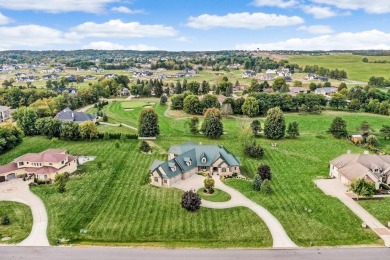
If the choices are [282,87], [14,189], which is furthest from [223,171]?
[282,87]

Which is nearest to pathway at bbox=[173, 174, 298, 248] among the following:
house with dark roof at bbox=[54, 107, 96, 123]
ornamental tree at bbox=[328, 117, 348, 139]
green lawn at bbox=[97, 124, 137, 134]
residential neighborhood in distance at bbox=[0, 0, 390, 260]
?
residential neighborhood in distance at bbox=[0, 0, 390, 260]

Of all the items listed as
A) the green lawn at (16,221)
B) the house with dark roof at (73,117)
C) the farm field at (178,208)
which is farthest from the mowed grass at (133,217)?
the house with dark roof at (73,117)

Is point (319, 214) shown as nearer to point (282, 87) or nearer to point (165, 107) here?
point (165, 107)

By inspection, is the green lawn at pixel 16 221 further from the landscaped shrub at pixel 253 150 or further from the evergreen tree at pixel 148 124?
the landscaped shrub at pixel 253 150

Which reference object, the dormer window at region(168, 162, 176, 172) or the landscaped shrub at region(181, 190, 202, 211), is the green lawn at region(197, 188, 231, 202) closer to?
the landscaped shrub at region(181, 190, 202, 211)

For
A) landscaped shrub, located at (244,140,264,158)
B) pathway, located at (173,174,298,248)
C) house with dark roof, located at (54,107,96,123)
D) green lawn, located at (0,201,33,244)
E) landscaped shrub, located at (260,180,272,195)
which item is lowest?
green lawn, located at (0,201,33,244)

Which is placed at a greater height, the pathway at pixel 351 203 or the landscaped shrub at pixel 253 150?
the landscaped shrub at pixel 253 150
